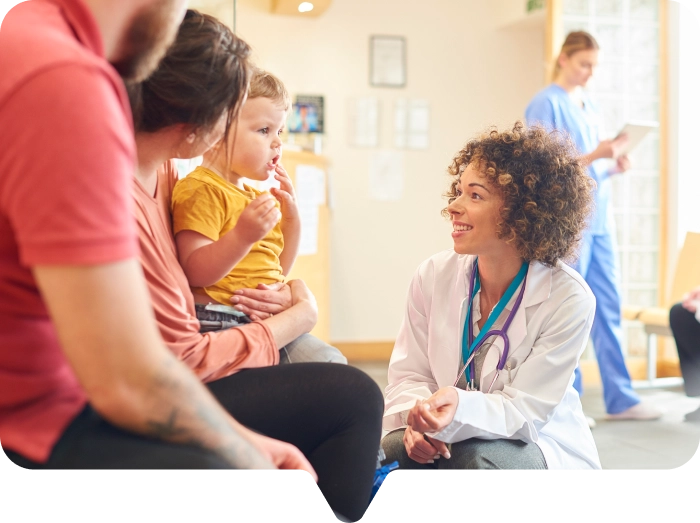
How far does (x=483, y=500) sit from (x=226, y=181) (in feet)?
2.58

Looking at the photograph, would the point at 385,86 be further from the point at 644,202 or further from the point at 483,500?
the point at 483,500

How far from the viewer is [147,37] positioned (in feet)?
2.91

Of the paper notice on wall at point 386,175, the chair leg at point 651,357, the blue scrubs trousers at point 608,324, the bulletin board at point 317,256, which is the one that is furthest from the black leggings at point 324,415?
the paper notice on wall at point 386,175

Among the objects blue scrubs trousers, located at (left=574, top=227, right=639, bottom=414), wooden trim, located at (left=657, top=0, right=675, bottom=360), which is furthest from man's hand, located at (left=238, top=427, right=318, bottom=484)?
wooden trim, located at (left=657, top=0, right=675, bottom=360)

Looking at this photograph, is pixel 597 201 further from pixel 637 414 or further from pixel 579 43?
pixel 637 414

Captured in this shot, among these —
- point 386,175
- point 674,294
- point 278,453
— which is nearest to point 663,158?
point 674,294

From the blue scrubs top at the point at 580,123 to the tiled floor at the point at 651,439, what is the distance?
2.94ft

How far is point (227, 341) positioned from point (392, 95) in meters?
4.56

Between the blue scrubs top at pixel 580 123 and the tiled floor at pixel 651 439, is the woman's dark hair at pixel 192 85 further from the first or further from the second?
the blue scrubs top at pixel 580 123

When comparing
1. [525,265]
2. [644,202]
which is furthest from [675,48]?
[525,265]

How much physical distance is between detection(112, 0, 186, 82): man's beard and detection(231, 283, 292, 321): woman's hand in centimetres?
52

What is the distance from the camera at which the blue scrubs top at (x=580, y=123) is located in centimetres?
338

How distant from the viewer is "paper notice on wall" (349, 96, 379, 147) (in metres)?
5.43

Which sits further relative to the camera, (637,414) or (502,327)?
(637,414)
